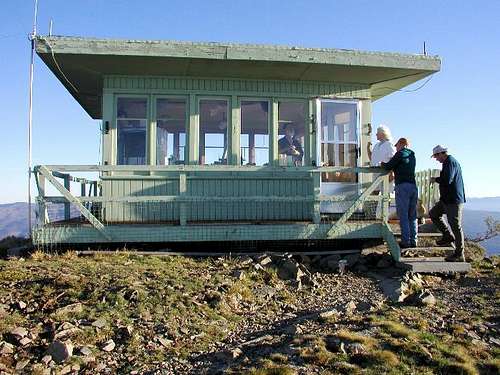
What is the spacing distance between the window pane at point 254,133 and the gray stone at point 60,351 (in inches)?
263

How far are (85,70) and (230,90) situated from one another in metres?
3.15

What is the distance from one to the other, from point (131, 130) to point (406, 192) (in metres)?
5.98

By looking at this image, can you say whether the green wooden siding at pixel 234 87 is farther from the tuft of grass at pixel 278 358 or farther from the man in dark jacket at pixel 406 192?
the tuft of grass at pixel 278 358

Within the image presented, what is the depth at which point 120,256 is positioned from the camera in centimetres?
941

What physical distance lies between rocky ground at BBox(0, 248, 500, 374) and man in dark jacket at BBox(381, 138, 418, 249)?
0.73m

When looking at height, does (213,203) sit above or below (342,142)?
below

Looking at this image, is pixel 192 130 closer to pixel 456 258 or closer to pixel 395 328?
pixel 456 258

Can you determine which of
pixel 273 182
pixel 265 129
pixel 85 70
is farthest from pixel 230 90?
pixel 85 70

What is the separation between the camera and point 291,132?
11.8 metres

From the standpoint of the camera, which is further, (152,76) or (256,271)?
(152,76)

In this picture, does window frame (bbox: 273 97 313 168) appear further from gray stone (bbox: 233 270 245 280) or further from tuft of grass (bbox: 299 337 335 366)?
tuft of grass (bbox: 299 337 335 366)

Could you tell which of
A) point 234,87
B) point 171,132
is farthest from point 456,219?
point 171,132

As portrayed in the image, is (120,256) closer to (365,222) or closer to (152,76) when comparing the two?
(152,76)

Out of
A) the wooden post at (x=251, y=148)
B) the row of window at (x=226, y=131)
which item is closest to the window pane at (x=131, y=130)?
the row of window at (x=226, y=131)
